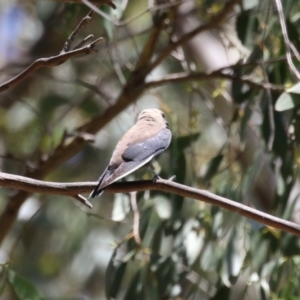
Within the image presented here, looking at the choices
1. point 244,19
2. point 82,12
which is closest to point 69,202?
point 82,12

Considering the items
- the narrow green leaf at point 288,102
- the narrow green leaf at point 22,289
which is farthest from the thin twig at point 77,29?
the narrow green leaf at point 22,289

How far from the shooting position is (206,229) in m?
3.05

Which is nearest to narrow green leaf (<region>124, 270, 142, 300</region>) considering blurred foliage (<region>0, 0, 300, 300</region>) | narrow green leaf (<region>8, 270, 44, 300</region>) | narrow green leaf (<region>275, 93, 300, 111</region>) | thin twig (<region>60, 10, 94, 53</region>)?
blurred foliage (<region>0, 0, 300, 300</region>)

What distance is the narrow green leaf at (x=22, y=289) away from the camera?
2.78m

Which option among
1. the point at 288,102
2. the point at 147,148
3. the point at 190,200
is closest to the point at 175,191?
the point at 147,148

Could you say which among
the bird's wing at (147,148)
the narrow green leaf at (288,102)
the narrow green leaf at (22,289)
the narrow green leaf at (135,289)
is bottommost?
the narrow green leaf at (135,289)

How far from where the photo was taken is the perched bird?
6.50 ft

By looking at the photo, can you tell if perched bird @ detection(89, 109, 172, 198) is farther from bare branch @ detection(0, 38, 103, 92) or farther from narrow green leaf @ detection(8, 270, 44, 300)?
narrow green leaf @ detection(8, 270, 44, 300)

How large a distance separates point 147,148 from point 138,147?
0.09ft

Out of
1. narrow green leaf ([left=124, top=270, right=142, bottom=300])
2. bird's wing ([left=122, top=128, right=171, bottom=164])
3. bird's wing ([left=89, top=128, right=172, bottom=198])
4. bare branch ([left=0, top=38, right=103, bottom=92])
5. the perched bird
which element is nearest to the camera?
bare branch ([left=0, top=38, right=103, bottom=92])

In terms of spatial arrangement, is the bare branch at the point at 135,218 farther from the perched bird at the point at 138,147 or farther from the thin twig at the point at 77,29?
the thin twig at the point at 77,29

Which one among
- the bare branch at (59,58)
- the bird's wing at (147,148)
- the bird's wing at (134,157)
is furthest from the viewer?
the bird's wing at (147,148)

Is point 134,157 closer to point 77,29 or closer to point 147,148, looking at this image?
point 147,148

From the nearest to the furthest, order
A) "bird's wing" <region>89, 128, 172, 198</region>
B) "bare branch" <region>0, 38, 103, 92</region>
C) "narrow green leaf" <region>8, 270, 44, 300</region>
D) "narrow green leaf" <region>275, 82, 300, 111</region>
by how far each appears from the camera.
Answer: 1. "bare branch" <region>0, 38, 103, 92</region>
2. "bird's wing" <region>89, 128, 172, 198</region>
3. "narrow green leaf" <region>275, 82, 300, 111</region>
4. "narrow green leaf" <region>8, 270, 44, 300</region>
